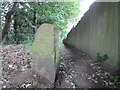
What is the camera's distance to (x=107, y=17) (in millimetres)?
2785

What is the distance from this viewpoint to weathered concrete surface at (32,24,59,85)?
7.27 feet

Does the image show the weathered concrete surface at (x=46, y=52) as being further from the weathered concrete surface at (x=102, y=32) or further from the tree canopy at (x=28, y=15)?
the tree canopy at (x=28, y=15)

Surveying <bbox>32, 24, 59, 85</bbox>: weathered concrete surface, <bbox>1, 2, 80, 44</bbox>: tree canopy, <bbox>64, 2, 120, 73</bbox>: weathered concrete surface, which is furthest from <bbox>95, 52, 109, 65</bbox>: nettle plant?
<bbox>1, 2, 80, 44</bbox>: tree canopy

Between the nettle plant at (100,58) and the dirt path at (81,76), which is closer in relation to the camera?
the dirt path at (81,76)

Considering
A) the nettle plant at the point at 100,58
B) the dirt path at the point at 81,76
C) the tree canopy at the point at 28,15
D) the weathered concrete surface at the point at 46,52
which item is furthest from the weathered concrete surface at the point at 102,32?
the tree canopy at the point at 28,15

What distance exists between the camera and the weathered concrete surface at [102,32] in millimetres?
2443

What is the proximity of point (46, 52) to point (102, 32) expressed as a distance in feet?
6.05

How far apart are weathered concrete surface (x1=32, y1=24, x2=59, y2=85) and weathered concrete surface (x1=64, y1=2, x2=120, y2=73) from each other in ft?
4.61

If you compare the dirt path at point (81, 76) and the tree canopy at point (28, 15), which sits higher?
the tree canopy at point (28, 15)

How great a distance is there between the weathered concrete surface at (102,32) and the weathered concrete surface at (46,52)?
141cm

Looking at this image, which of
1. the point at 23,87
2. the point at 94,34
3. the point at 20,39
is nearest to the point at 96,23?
the point at 94,34

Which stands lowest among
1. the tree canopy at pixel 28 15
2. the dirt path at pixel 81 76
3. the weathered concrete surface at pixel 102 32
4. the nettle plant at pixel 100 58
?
the dirt path at pixel 81 76

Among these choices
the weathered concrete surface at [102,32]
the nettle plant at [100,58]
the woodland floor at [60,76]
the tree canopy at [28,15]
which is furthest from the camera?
the tree canopy at [28,15]

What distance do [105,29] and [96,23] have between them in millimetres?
625
